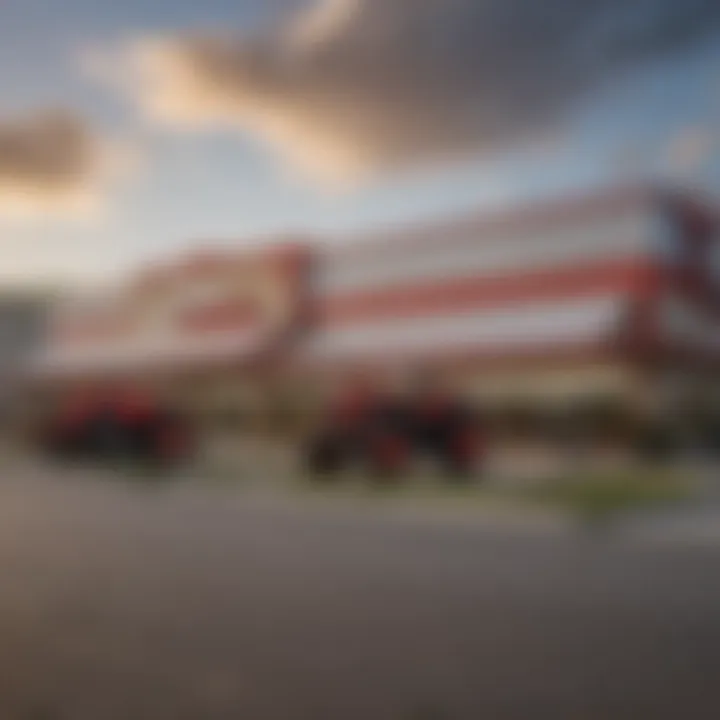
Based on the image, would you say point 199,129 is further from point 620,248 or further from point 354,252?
point 620,248

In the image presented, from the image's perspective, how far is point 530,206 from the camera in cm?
171

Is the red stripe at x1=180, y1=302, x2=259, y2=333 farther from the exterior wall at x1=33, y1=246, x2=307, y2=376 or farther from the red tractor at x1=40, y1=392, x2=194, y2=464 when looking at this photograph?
the red tractor at x1=40, y1=392, x2=194, y2=464

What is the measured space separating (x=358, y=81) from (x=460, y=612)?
90cm

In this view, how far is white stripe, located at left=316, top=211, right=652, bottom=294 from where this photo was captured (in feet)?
4.97

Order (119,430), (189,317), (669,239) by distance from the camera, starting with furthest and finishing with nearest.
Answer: (119,430), (189,317), (669,239)

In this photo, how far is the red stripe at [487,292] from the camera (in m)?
1.50

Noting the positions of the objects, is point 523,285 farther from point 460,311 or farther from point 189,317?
point 189,317

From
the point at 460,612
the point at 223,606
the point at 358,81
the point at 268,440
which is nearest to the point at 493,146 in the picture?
the point at 358,81

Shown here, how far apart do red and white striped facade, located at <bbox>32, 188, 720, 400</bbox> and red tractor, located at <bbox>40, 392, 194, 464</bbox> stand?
66mm

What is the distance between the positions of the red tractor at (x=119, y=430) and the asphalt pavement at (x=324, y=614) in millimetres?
56

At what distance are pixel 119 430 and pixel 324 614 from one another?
0.47 meters

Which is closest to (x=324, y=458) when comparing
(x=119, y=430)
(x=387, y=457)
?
(x=387, y=457)

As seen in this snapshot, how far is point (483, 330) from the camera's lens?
1.58 m

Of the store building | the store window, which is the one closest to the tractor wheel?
the store building
